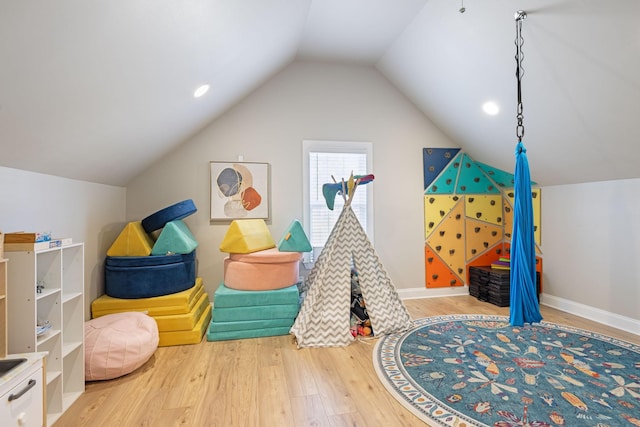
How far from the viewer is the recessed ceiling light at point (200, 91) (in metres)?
2.57

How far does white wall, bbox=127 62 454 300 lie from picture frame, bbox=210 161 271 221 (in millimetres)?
88

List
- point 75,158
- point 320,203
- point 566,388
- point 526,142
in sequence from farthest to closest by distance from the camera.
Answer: point 320,203 < point 526,142 < point 75,158 < point 566,388

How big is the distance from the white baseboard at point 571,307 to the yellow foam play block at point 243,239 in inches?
79.8

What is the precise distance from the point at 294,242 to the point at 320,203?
0.98m

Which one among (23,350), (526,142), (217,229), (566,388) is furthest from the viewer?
(217,229)

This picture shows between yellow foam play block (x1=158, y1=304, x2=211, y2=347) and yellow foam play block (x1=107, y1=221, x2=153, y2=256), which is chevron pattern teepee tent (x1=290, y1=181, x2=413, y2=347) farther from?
yellow foam play block (x1=107, y1=221, x2=153, y2=256)

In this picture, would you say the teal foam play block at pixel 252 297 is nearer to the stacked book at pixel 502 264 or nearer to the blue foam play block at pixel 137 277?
the blue foam play block at pixel 137 277

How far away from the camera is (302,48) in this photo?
3475mm

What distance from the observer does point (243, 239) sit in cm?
290

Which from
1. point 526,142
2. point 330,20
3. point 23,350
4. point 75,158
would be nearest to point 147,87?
point 75,158

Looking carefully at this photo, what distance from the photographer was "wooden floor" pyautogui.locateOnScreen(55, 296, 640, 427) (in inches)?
66.5

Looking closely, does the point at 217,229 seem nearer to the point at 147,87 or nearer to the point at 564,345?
the point at 147,87

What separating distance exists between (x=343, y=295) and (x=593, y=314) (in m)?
2.64

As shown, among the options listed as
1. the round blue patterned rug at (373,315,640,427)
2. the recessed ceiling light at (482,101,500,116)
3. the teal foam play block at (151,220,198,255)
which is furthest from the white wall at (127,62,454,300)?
the round blue patterned rug at (373,315,640,427)
